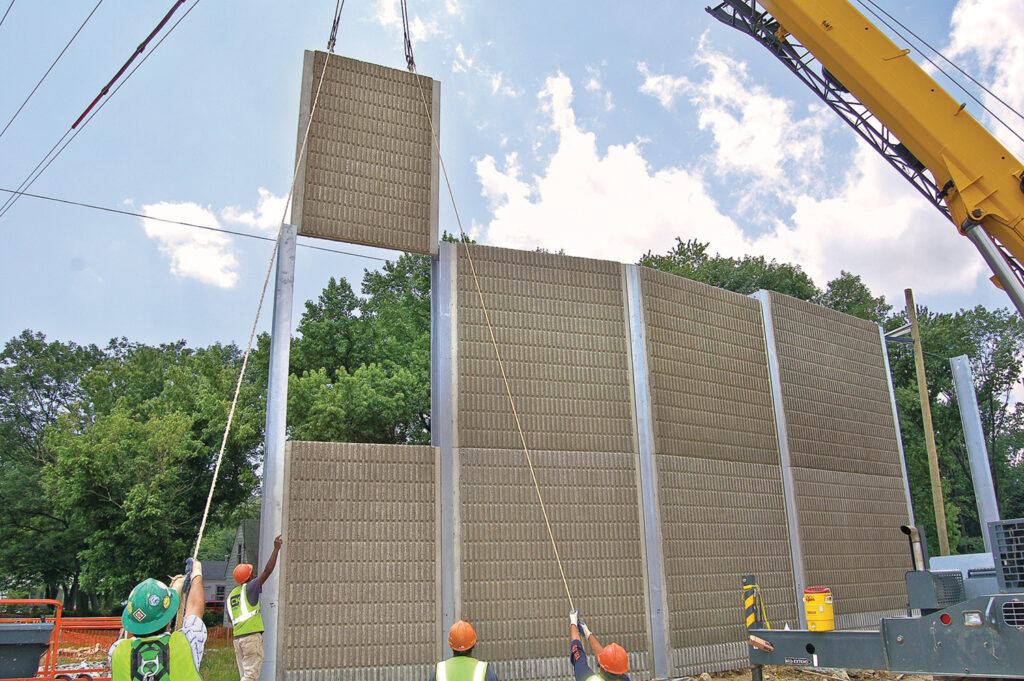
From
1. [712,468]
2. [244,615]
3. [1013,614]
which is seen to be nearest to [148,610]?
[244,615]

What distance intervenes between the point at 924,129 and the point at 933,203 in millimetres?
1095

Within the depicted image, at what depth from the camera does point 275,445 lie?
8.63 metres

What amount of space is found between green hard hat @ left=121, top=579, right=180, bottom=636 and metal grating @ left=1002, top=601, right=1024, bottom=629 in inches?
229

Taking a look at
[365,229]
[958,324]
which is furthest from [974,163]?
[958,324]

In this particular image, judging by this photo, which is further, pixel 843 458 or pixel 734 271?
pixel 734 271

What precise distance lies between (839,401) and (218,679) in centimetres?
1316

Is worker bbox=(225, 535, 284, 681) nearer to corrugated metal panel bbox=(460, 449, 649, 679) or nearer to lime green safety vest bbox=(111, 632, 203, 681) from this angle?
corrugated metal panel bbox=(460, 449, 649, 679)

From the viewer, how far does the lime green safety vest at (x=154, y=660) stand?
3000 mm

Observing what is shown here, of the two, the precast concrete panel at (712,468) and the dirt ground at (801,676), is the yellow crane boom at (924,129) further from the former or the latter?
the dirt ground at (801,676)

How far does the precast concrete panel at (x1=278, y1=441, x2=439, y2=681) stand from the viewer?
844cm

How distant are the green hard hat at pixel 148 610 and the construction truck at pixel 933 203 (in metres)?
5.78

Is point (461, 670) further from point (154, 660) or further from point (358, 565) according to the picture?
point (358, 565)

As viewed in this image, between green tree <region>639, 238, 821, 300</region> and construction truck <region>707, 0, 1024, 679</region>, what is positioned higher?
green tree <region>639, 238, 821, 300</region>

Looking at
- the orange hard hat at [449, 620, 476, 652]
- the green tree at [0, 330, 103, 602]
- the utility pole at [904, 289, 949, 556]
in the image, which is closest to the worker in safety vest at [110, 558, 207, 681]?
the orange hard hat at [449, 620, 476, 652]
